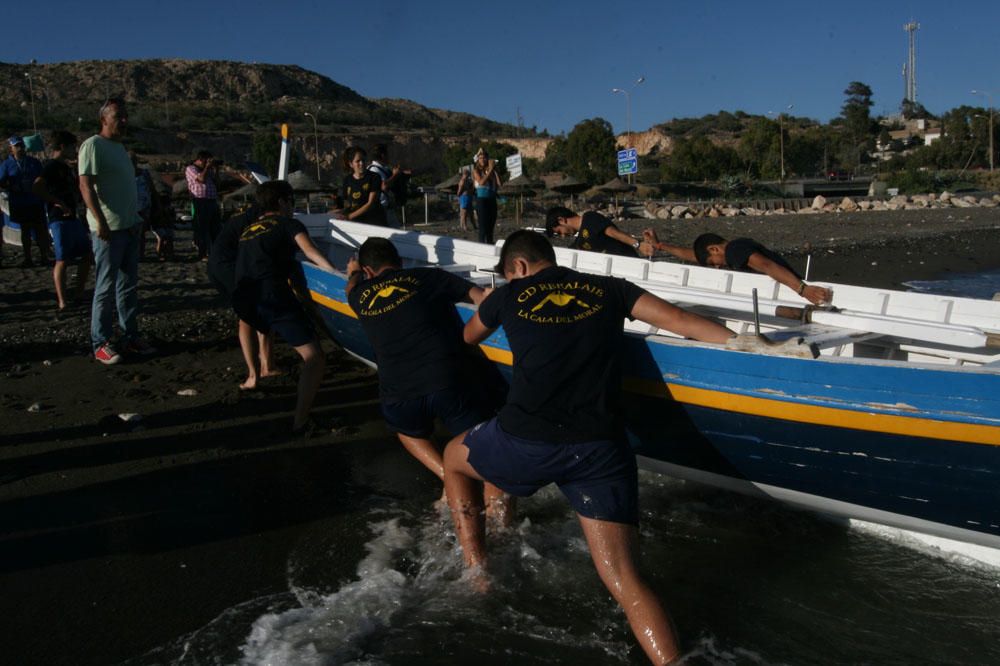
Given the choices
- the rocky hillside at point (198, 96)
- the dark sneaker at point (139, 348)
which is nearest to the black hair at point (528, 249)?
the dark sneaker at point (139, 348)

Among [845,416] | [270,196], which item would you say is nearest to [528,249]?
[845,416]

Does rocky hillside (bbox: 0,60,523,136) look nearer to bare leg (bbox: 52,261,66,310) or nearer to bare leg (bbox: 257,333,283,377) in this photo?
bare leg (bbox: 52,261,66,310)

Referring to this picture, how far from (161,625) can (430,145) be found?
75.5 metres

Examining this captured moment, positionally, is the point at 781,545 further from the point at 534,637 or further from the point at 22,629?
the point at 22,629

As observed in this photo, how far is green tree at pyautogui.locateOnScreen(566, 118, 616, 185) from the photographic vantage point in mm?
56719

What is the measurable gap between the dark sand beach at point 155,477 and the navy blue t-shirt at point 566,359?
148 centimetres

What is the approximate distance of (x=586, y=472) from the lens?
3299 millimetres

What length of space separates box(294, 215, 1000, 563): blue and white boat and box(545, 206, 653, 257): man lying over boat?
96.4 inches

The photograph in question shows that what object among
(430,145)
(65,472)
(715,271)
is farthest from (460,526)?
(430,145)

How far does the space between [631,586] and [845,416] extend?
52.5 inches

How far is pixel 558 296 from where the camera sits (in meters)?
3.51

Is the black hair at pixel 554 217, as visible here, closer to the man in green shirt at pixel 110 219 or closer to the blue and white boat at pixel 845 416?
the blue and white boat at pixel 845 416

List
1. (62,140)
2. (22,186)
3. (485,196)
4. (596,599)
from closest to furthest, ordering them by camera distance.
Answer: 1. (596,599)
2. (62,140)
3. (22,186)
4. (485,196)

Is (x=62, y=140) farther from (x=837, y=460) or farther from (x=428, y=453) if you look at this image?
(x=837, y=460)
